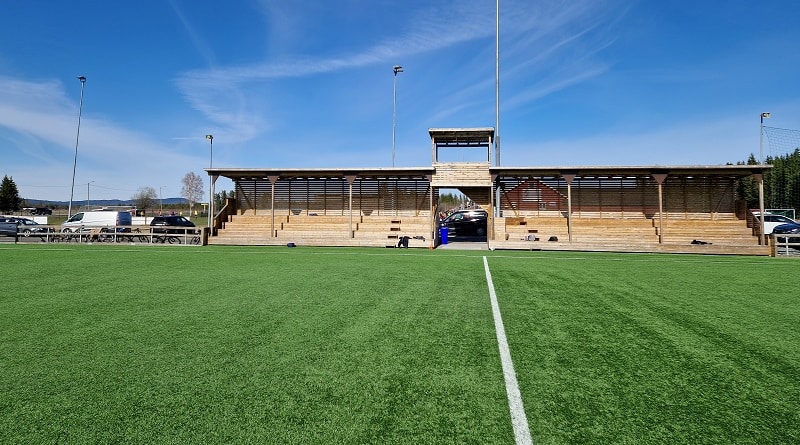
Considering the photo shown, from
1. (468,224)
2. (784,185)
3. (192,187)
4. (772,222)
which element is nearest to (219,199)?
(192,187)

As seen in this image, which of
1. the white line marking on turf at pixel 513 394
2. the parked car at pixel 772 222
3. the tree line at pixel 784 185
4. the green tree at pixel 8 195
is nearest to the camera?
the white line marking on turf at pixel 513 394

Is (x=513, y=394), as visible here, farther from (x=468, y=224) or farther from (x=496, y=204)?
(x=468, y=224)

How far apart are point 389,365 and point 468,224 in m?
24.7

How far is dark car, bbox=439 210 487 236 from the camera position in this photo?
27656mm

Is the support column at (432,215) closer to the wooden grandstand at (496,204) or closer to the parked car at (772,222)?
the wooden grandstand at (496,204)

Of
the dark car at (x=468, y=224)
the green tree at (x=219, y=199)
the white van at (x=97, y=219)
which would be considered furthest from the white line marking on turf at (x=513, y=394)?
the green tree at (x=219, y=199)

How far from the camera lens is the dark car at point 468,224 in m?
27.7

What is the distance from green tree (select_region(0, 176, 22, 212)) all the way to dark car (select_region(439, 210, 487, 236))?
7804 cm

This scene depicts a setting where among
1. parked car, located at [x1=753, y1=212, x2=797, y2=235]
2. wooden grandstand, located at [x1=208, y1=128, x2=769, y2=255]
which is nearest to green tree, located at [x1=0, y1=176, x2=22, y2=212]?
wooden grandstand, located at [x1=208, y1=128, x2=769, y2=255]

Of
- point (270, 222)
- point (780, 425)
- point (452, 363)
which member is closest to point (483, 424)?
point (452, 363)

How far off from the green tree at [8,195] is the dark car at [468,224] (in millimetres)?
78041

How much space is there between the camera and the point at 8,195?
64312mm

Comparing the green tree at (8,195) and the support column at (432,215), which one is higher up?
the green tree at (8,195)

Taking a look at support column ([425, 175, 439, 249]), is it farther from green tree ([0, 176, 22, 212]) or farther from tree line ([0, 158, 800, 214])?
green tree ([0, 176, 22, 212])
